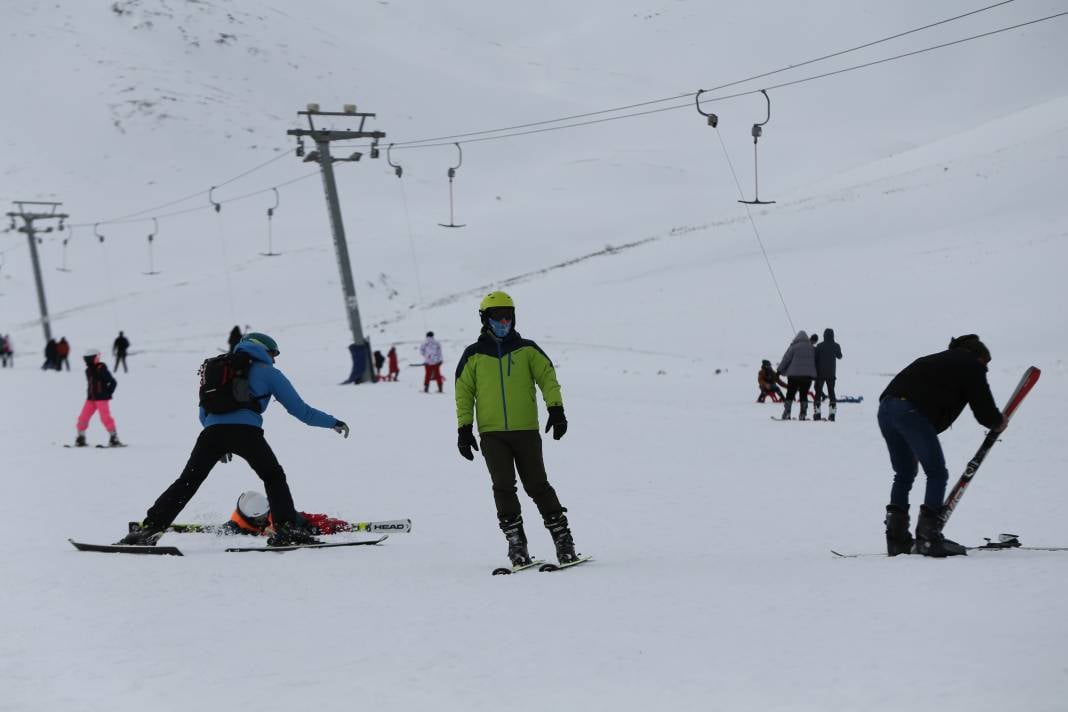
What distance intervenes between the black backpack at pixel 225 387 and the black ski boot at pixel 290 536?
95 cm

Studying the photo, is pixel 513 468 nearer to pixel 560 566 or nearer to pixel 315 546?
pixel 560 566

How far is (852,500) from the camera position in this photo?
392 inches

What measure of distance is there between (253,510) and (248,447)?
0.97m

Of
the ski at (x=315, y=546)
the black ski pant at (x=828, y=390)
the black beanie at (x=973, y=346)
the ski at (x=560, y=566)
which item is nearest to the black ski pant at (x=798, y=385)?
the black ski pant at (x=828, y=390)

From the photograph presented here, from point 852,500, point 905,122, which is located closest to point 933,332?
point 852,500

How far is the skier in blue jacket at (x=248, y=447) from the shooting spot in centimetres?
721

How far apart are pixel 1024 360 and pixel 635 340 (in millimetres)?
14319

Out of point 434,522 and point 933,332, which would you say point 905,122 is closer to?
point 933,332

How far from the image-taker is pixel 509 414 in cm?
669

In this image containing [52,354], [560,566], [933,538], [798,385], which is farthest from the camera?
[52,354]

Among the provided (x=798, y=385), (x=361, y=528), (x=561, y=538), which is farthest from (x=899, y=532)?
(x=798, y=385)

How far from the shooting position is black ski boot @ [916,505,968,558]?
637 cm

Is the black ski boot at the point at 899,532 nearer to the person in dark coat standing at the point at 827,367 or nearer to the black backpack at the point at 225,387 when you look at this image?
the black backpack at the point at 225,387

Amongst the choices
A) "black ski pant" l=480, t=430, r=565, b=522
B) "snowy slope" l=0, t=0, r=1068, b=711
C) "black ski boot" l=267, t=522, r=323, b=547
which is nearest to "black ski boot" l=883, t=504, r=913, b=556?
"snowy slope" l=0, t=0, r=1068, b=711
